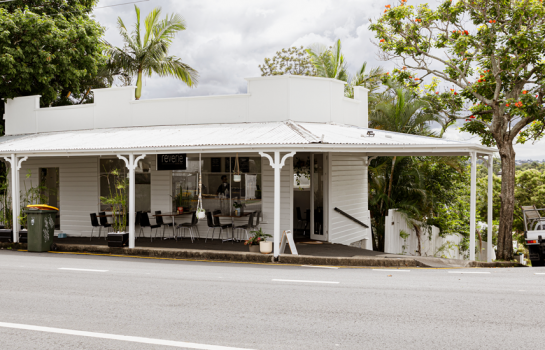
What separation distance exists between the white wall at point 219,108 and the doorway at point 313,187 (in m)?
1.20

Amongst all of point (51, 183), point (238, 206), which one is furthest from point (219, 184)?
point (51, 183)

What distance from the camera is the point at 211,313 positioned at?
6051 mm

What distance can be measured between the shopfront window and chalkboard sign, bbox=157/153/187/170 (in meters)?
0.19

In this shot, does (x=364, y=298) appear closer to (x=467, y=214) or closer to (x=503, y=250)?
(x=503, y=250)

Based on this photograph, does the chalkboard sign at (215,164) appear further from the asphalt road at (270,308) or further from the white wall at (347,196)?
the asphalt road at (270,308)

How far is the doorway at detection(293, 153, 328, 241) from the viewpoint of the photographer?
13.5 metres

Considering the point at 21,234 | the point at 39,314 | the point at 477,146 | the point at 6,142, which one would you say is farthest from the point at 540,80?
the point at 6,142

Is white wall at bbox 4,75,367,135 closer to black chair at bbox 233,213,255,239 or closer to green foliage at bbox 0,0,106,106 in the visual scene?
green foliage at bbox 0,0,106,106

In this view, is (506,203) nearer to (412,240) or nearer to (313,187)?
(412,240)

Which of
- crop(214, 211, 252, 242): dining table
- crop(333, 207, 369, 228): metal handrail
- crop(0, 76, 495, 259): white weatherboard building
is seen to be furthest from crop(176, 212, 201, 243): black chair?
crop(333, 207, 369, 228): metal handrail

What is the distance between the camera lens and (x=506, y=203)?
45.4 feet

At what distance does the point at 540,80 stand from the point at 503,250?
5.00 m

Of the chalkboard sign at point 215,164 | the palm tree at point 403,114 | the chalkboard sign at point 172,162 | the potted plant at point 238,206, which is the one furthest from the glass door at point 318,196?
the palm tree at point 403,114

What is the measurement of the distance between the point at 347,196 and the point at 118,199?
680 cm
